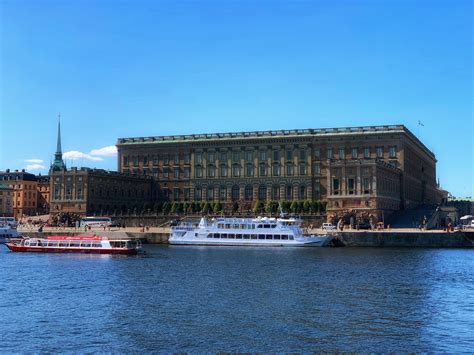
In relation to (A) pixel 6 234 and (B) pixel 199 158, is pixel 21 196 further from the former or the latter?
(A) pixel 6 234

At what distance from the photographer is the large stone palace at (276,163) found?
459ft

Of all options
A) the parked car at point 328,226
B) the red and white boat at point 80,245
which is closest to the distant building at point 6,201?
the red and white boat at point 80,245

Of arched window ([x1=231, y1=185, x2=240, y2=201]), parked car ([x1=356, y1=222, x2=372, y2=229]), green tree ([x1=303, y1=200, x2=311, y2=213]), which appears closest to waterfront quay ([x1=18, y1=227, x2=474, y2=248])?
parked car ([x1=356, y1=222, x2=372, y2=229])

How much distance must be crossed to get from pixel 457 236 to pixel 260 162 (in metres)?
57.2

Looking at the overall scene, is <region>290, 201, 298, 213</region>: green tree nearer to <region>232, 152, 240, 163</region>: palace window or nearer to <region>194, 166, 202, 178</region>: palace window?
<region>232, 152, 240, 163</region>: palace window

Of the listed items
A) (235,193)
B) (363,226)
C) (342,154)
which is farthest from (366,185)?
(235,193)

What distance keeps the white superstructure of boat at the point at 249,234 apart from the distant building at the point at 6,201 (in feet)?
316

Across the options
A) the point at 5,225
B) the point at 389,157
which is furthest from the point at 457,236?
the point at 5,225

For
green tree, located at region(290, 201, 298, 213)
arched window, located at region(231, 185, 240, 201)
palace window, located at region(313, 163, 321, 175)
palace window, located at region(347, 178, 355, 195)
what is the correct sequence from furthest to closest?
arched window, located at region(231, 185, 240, 201) < palace window, located at region(313, 163, 321, 175) < green tree, located at region(290, 201, 298, 213) < palace window, located at region(347, 178, 355, 195)

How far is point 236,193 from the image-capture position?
151875 millimetres

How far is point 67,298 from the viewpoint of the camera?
49875mm

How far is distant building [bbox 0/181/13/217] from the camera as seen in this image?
194 m

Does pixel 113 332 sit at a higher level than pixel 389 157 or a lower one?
lower

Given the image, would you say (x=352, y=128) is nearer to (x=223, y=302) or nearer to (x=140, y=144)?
(x=140, y=144)
